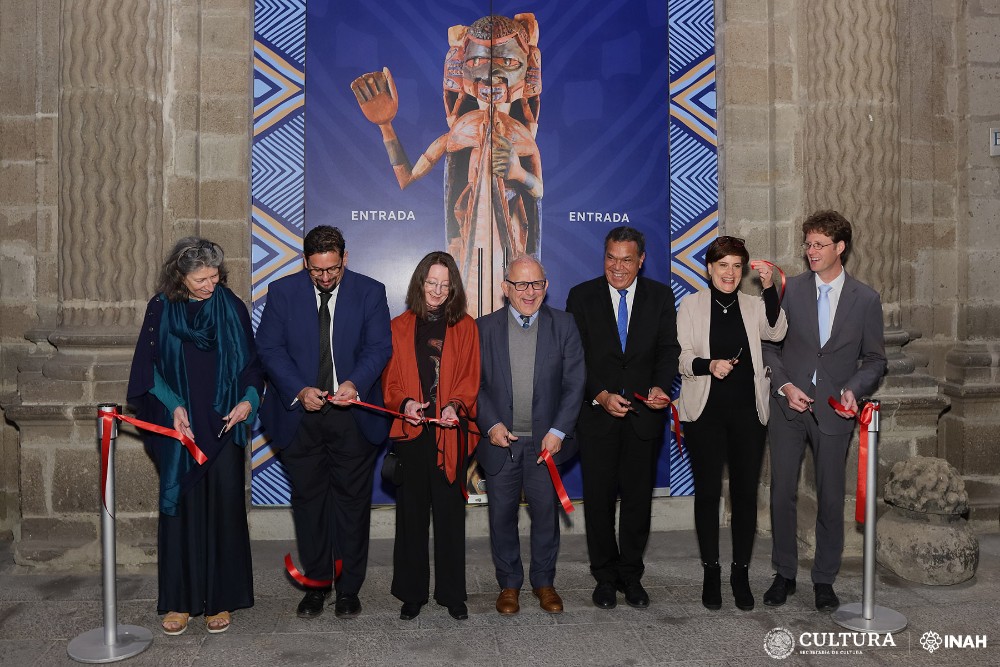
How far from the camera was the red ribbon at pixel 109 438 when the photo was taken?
13.1 ft

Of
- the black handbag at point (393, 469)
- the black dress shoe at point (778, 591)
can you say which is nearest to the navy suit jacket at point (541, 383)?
→ the black handbag at point (393, 469)

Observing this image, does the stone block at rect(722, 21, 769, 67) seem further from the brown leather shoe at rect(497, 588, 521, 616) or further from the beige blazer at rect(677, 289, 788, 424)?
the brown leather shoe at rect(497, 588, 521, 616)

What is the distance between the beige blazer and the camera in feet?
14.5

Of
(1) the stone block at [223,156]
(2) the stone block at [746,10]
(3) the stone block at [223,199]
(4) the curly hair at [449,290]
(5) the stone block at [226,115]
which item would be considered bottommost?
(4) the curly hair at [449,290]

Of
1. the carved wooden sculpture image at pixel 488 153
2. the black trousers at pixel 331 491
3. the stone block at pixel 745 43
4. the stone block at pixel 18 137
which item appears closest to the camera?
the black trousers at pixel 331 491

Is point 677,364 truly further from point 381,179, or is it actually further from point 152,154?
point 152,154

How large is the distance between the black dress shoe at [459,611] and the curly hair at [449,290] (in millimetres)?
1432

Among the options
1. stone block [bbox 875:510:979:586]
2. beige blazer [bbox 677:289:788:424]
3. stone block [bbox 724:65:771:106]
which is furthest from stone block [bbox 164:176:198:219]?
stone block [bbox 875:510:979:586]

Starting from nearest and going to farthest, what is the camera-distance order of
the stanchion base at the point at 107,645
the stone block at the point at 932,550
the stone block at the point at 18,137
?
the stanchion base at the point at 107,645
the stone block at the point at 932,550
the stone block at the point at 18,137

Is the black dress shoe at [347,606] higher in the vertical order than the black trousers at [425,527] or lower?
lower

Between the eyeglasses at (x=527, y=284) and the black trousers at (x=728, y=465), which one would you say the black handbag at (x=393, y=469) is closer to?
the eyeglasses at (x=527, y=284)

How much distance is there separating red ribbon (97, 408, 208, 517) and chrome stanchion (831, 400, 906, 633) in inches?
127

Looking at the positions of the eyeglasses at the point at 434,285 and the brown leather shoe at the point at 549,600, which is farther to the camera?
the brown leather shoe at the point at 549,600

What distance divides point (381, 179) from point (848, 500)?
12.4ft
